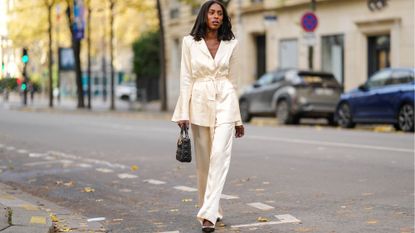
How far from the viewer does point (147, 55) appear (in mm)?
55594

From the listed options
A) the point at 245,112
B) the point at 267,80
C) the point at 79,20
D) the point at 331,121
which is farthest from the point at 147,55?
the point at 331,121

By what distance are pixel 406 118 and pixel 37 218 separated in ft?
48.1

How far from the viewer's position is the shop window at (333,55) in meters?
35.0

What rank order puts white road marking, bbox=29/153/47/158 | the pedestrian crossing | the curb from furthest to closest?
1. white road marking, bbox=29/153/47/158
2. the pedestrian crossing
3. the curb

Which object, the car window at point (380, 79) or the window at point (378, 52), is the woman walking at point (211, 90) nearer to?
the car window at point (380, 79)

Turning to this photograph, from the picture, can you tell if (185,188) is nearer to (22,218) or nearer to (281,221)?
(281,221)

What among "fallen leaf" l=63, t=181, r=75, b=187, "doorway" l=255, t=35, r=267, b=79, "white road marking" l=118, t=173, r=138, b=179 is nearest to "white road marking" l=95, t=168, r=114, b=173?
"white road marking" l=118, t=173, r=138, b=179

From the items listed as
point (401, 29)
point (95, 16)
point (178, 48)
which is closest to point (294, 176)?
point (401, 29)

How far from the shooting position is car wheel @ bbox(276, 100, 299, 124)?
25.6 m

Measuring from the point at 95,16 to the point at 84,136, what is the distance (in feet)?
193

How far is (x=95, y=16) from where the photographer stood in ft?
256

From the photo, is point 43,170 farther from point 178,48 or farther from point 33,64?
point 33,64

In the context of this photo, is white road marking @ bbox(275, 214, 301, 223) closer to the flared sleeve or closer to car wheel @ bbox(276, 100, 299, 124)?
the flared sleeve

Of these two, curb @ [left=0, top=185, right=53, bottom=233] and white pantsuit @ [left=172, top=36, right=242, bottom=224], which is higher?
white pantsuit @ [left=172, top=36, right=242, bottom=224]
